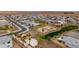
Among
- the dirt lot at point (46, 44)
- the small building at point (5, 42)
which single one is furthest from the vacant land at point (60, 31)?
the small building at point (5, 42)

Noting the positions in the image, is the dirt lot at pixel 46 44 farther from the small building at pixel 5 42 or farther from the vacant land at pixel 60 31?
the small building at pixel 5 42

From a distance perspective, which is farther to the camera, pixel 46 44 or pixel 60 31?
pixel 60 31

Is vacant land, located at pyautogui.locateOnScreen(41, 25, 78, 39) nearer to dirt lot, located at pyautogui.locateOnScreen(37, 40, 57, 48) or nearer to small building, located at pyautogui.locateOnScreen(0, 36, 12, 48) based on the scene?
dirt lot, located at pyautogui.locateOnScreen(37, 40, 57, 48)

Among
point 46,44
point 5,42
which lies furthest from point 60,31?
point 5,42

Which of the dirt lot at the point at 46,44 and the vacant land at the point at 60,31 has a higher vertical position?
the vacant land at the point at 60,31

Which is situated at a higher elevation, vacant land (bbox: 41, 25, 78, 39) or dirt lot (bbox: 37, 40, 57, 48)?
vacant land (bbox: 41, 25, 78, 39)

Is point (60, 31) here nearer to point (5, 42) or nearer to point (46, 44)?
point (46, 44)

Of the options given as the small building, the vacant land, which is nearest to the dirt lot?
the vacant land
